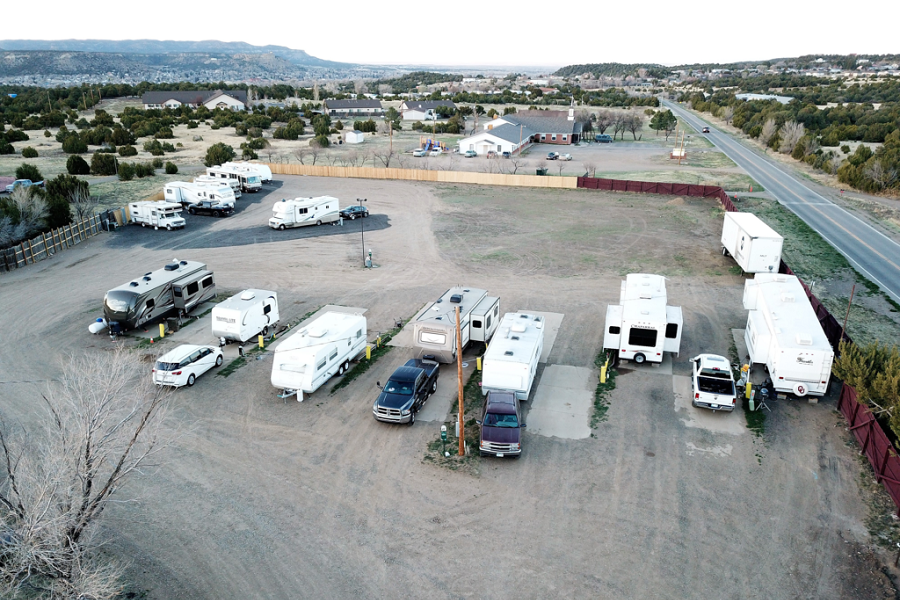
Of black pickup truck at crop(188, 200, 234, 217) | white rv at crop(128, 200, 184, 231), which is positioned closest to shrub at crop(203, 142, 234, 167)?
black pickup truck at crop(188, 200, 234, 217)

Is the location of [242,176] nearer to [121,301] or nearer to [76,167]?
[76,167]

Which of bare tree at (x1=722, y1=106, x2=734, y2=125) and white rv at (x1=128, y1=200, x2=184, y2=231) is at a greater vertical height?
bare tree at (x1=722, y1=106, x2=734, y2=125)

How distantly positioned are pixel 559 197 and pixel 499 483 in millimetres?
41856

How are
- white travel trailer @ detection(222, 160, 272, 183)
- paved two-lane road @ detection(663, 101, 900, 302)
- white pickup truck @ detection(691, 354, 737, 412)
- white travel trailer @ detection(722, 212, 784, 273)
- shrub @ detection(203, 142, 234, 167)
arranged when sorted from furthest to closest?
shrub @ detection(203, 142, 234, 167)
white travel trailer @ detection(222, 160, 272, 183)
paved two-lane road @ detection(663, 101, 900, 302)
white travel trailer @ detection(722, 212, 784, 273)
white pickup truck @ detection(691, 354, 737, 412)

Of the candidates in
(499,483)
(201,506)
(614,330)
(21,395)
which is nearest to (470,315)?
(614,330)

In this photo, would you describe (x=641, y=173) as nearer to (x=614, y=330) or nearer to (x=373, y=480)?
(x=614, y=330)

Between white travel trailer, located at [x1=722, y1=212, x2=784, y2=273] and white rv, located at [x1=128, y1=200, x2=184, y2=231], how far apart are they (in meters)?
36.7

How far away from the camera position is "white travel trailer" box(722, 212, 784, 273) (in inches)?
1227

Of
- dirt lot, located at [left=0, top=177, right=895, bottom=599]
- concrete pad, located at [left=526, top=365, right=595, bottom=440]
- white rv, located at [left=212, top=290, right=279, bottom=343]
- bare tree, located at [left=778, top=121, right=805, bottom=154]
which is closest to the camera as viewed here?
dirt lot, located at [left=0, top=177, right=895, bottom=599]

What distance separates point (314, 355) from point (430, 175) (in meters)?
44.4

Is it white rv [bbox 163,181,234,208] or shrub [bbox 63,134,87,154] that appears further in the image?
shrub [bbox 63,134,87,154]

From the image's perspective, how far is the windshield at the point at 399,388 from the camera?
1945cm

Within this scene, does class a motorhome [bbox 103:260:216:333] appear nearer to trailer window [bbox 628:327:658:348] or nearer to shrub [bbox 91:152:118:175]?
trailer window [bbox 628:327:658:348]

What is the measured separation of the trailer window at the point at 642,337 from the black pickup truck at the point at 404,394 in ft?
25.5
